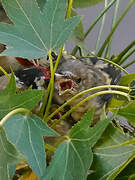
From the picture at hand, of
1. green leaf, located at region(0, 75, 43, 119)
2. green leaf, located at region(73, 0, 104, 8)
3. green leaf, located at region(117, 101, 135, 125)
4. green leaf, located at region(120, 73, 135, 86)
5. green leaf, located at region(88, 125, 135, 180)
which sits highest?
green leaf, located at region(73, 0, 104, 8)

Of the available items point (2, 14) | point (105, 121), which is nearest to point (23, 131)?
point (105, 121)

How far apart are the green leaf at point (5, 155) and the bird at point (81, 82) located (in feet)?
0.42

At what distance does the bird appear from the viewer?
1.66 ft

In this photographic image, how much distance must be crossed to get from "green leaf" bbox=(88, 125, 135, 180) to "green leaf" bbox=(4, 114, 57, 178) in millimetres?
93

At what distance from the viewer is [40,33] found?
1.43ft

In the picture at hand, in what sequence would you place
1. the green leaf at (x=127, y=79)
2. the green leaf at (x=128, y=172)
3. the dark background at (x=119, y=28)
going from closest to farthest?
the green leaf at (x=128, y=172) < the green leaf at (x=127, y=79) < the dark background at (x=119, y=28)

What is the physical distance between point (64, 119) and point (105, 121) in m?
0.14

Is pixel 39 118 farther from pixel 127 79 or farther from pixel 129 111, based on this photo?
pixel 127 79

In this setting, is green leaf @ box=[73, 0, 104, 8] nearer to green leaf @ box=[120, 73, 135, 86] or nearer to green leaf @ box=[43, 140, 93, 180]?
green leaf @ box=[120, 73, 135, 86]

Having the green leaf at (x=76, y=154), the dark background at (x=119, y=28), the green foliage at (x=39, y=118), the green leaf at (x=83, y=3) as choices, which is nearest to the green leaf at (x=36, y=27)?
the green foliage at (x=39, y=118)

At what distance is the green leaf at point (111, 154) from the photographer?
0.46 m

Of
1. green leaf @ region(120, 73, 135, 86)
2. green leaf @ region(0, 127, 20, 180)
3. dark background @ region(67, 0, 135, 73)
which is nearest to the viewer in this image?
green leaf @ region(0, 127, 20, 180)

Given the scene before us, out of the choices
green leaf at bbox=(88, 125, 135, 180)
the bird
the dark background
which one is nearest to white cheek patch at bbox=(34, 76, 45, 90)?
the bird

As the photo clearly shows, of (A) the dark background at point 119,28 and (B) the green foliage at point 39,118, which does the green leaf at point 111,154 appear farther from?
(A) the dark background at point 119,28
